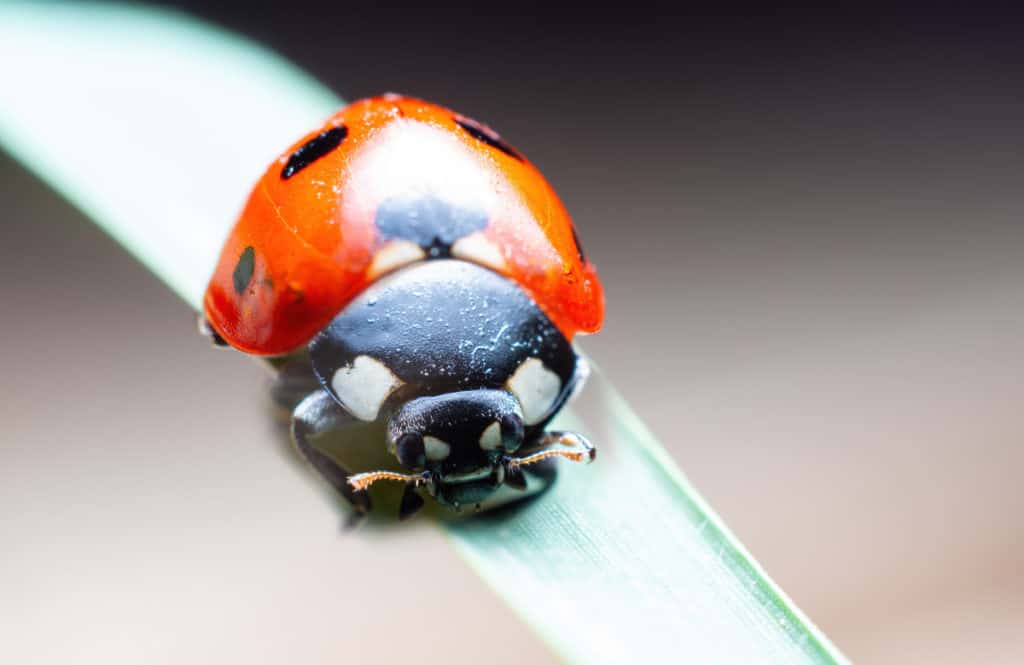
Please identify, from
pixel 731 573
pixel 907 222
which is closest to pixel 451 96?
pixel 907 222

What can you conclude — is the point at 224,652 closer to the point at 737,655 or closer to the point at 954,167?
the point at 737,655

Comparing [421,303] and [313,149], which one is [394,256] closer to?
[421,303]

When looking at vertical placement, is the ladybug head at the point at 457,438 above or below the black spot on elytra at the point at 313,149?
below

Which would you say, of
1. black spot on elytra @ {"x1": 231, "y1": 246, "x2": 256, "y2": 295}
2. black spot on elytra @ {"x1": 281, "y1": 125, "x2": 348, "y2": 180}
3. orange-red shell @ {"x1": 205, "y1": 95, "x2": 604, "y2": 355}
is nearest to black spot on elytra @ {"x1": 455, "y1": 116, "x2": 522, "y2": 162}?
orange-red shell @ {"x1": 205, "y1": 95, "x2": 604, "y2": 355}

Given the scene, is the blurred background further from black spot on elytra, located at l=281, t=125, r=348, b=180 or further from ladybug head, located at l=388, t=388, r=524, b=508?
black spot on elytra, located at l=281, t=125, r=348, b=180

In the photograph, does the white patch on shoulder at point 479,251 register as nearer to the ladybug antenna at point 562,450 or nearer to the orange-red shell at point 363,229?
the orange-red shell at point 363,229

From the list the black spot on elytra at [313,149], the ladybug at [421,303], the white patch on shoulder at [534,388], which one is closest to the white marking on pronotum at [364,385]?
the ladybug at [421,303]

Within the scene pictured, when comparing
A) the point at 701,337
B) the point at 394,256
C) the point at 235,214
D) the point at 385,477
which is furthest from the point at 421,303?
the point at 701,337
